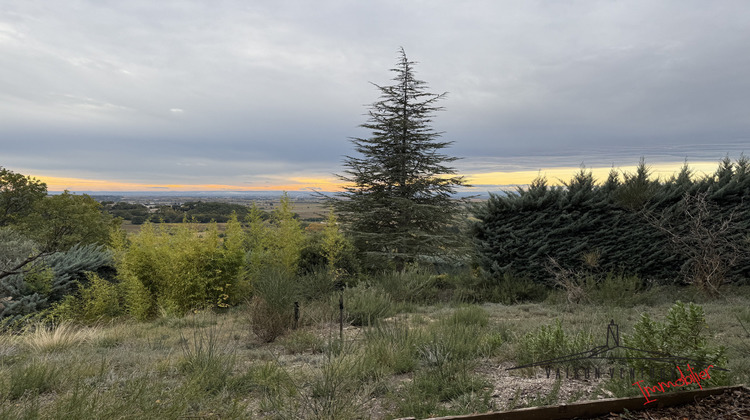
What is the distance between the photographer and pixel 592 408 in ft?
6.67

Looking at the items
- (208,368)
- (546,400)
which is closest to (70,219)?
(208,368)

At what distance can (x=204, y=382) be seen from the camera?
3166mm

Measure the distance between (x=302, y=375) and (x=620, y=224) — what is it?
8.81 m

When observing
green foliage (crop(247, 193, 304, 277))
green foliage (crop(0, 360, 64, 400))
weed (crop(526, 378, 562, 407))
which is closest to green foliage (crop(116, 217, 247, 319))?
green foliage (crop(247, 193, 304, 277))

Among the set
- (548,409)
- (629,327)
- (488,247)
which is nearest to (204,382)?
(548,409)

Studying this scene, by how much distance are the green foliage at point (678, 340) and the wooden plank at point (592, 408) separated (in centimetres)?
33

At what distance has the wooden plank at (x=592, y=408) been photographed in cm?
193

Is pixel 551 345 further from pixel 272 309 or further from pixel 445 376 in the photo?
pixel 272 309

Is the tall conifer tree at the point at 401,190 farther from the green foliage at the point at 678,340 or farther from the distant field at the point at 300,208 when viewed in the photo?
the green foliage at the point at 678,340

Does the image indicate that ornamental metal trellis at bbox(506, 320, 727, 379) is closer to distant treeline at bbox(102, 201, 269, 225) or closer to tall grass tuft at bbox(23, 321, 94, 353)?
tall grass tuft at bbox(23, 321, 94, 353)

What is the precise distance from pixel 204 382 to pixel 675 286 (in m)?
10.1

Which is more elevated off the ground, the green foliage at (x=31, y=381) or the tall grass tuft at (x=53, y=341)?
the green foliage at (x=31, y=381)

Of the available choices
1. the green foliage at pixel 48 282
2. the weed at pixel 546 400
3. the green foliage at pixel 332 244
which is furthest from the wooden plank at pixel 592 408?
the green foliage at pixel 48 282

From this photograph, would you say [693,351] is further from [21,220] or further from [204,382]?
[21,220]
